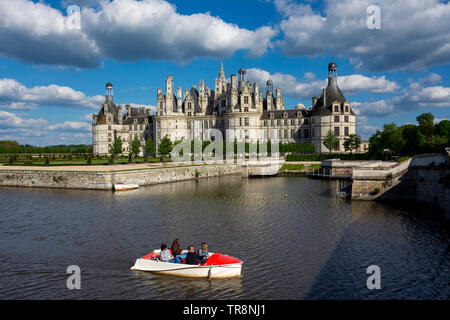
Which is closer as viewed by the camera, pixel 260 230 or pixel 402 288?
pixel 402 288

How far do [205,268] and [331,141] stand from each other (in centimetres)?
6518

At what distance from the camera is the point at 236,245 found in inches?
733

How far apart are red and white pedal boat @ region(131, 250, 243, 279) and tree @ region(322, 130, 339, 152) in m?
64.2

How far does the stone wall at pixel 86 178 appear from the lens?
1606 inches

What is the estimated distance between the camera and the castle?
80250mm

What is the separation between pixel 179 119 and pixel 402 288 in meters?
82.4

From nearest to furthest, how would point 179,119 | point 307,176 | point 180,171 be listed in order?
point 180,171, point 307,176, point 179,119

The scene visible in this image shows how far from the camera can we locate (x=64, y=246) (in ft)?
61.2

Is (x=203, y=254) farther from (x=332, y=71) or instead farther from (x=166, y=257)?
(x=332, y=71)

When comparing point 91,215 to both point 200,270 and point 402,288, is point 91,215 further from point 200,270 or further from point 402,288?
point 402,288

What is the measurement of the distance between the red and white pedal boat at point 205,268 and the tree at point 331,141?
211 ft

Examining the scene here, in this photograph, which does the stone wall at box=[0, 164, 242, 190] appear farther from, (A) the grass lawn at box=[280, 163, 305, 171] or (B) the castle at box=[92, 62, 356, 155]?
(B) the castle at box=[92, 62, 356, 155]

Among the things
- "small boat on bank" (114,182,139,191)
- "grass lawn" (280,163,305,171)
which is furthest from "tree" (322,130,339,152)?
"small boat on bank" (114,182,139,191)

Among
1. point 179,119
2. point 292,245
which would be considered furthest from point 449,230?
point 179,119
